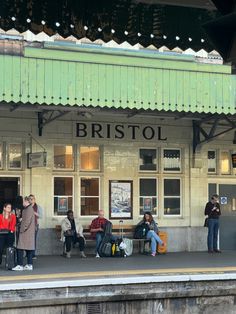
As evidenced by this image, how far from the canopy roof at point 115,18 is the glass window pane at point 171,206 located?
1048 centimetres

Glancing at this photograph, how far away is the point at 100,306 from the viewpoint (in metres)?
9.40

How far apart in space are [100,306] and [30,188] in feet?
19.7

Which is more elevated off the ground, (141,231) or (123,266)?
(141,231)

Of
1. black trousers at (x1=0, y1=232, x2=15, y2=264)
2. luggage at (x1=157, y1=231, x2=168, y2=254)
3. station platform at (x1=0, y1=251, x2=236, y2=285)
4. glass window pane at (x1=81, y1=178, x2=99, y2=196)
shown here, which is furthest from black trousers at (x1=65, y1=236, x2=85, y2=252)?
luggage at (x1=157, y1=231, x2=168, y2=254)

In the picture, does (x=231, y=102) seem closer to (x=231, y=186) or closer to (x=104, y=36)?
(x=231, y=186)

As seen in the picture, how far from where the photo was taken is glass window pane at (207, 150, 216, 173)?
1681 centimetres

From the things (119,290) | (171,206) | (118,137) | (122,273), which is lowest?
(119,290)

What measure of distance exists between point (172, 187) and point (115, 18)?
1107 cm

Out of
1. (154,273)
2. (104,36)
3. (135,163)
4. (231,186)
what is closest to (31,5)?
(104,36)

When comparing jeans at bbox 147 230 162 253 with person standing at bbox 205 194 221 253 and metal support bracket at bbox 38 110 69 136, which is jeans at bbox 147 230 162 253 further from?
metal support bracket at bbox 38 110 69 136

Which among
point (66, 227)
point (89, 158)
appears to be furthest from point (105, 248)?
point (89, 158)

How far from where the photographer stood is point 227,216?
17016 millimetres

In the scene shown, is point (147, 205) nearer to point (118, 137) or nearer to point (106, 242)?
point (118, 137)

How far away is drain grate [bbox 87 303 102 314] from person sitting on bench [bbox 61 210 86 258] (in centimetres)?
485
